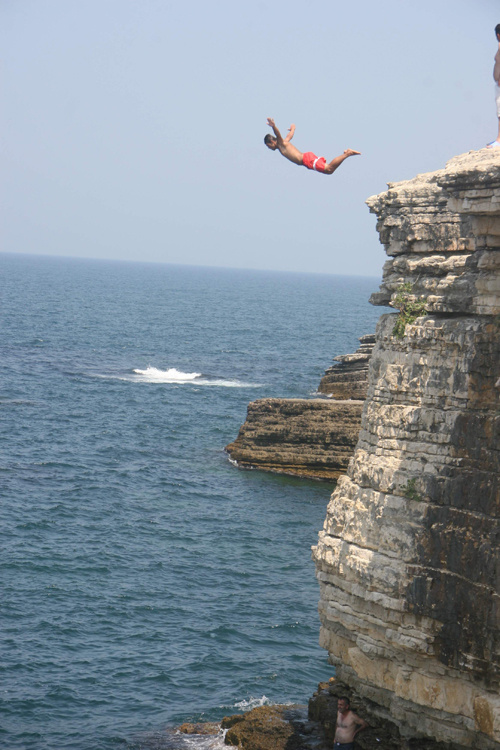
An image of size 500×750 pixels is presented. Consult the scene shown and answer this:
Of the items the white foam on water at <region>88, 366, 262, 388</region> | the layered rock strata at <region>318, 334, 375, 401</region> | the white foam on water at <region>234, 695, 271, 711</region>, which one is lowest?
the white foam on water at <region>234, 695, 271, 711</region>

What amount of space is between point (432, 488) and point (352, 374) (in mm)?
44195

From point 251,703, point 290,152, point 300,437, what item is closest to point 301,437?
point 300,437

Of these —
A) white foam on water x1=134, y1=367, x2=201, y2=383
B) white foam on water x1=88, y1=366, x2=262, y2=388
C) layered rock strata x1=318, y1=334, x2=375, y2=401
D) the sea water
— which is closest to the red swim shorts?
the sea water

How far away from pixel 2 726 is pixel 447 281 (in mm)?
15959

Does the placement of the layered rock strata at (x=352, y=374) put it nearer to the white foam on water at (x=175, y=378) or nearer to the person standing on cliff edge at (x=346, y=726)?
the white foam on water at (x=175, y=378)

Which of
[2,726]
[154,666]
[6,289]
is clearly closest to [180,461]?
[154,666]

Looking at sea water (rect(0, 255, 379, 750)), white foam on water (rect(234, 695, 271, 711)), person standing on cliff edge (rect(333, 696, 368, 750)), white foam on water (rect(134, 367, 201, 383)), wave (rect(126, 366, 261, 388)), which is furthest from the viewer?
white foam on water (rect(134, 367, 201, 383))

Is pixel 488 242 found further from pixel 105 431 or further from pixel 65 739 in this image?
pixel 105 431

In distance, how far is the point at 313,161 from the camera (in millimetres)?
17859

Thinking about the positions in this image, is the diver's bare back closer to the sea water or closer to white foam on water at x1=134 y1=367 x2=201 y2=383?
the sea water

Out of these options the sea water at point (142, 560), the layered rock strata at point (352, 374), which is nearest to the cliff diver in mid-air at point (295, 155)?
the sea water at point (142, 560)

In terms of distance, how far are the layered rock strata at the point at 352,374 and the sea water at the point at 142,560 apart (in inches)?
196

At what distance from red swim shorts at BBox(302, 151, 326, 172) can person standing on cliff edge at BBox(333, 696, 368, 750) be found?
10.9 m

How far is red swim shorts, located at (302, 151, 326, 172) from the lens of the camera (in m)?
17.8
